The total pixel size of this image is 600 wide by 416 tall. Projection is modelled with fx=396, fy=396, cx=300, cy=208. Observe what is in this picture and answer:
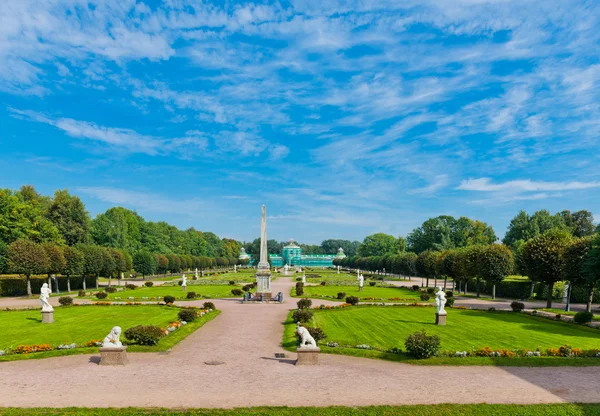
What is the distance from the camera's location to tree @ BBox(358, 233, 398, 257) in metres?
142

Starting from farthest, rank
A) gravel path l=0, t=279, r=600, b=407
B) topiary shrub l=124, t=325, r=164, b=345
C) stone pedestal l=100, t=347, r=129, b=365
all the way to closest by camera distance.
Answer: topiary shrub l=124, t=325, r=164, b=345
stone pedestal l=100, t=347, r=129, b=365
gravel path l=0, t=279, r=600, b=407

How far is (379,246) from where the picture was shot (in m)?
151

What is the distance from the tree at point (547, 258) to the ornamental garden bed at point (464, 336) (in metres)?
8.84

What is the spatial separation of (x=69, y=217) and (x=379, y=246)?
349ft

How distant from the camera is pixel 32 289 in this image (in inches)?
2290

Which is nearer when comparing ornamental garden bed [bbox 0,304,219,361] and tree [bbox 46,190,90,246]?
ornamental garden bed [bbox 0,304,219,361]

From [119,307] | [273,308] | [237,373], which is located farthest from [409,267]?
[237,373]

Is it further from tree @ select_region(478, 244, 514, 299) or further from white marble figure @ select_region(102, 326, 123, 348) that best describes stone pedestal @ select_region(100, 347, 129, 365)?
tree @ select_region(478, 244, 514, 299)

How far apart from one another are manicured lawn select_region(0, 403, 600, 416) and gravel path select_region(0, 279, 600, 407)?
1.96 ft

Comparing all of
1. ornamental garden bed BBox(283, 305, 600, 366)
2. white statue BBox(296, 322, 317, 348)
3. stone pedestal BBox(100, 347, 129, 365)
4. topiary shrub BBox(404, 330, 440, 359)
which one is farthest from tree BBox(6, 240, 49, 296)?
topiary shrub BBox(404, 330, 440, 359)

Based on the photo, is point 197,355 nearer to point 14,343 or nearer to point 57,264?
point 14,343

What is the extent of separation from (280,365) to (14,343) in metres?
15.8

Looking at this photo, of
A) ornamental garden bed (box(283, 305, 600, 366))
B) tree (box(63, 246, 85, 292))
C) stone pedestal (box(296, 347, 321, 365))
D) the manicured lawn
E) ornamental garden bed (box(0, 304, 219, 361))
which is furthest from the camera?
tree (box(63, 246, 85, 292))

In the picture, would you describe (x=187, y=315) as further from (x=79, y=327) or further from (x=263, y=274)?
(x=263, y=274)
